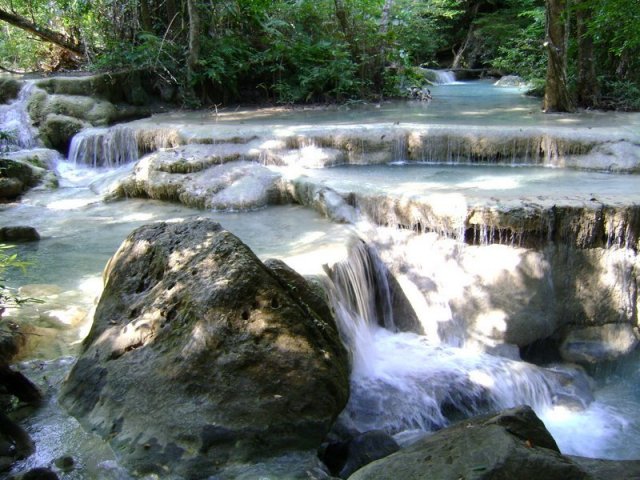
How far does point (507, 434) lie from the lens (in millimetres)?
3186

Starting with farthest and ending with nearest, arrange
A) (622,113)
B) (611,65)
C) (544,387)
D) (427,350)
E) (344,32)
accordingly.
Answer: (344,32), (611,65), (622,113), (427,350), (544,387)

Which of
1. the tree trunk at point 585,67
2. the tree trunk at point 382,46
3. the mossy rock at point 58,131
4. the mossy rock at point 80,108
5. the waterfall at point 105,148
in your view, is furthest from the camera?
the tree trunk at point 382,46

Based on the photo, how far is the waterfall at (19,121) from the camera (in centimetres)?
1157

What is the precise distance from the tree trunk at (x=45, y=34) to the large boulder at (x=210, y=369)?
38.2ft

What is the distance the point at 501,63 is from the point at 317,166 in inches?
327

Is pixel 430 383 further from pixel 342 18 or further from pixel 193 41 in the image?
pixel 342 18

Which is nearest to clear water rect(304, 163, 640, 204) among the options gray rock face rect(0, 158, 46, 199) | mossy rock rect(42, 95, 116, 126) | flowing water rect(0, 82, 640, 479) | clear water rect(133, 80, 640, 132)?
flowing water rect(0, 82, 640, 479)

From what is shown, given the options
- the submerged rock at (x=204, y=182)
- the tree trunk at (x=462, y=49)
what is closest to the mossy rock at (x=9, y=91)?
the submerged rock at (x=204, y=182)

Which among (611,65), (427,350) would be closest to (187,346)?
(427,350)

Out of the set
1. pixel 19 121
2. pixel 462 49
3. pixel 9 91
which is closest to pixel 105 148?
pixel 19 121

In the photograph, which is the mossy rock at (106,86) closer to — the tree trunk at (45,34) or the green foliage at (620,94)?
the tree trunk at (45,34)

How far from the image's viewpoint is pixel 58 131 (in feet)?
38.4

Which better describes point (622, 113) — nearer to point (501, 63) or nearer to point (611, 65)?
point (611, 65)

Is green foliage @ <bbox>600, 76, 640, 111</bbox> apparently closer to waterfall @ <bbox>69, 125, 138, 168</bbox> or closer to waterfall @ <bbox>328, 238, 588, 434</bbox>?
waterfall @ <bbox>328, 238, 588, 434</bbox>
